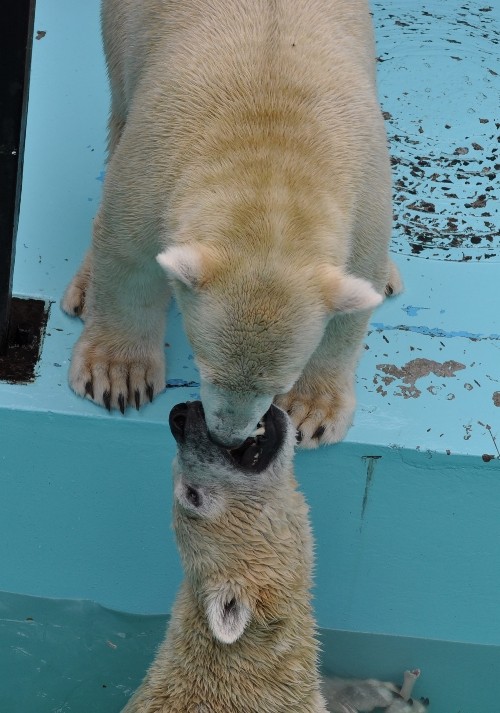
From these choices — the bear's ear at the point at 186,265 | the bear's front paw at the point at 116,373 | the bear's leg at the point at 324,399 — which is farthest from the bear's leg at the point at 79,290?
the bear's ear at the point at 186,265

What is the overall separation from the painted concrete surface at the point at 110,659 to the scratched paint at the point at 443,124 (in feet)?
4.07

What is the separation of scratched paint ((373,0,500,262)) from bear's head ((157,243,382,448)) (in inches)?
56.3

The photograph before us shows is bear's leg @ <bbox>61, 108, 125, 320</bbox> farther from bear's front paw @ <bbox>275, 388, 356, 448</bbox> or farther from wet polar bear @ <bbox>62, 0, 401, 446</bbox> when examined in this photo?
bear's front paw @ <bbox>275, 388, 356, 448</bbox>

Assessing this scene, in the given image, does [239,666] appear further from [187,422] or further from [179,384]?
[179,384]

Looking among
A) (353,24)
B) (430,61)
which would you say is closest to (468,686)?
(353,24)

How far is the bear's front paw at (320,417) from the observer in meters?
3.09

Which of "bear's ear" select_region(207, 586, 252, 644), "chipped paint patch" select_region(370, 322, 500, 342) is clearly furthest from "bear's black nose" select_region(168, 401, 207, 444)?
"chipped paint patch" select_region(370, 322, 500, 342)

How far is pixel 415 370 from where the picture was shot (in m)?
3.31

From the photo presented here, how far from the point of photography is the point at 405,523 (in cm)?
325

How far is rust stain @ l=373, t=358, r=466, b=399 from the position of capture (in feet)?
10.8

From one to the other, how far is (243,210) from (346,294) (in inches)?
10.9

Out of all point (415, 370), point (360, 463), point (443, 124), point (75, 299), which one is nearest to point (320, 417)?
point (360, 463)

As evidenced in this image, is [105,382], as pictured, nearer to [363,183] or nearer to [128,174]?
[128,174]

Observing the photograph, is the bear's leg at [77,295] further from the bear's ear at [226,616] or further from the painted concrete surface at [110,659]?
the bear's ear at [226,616]
